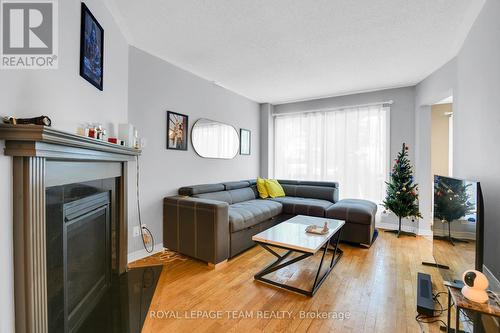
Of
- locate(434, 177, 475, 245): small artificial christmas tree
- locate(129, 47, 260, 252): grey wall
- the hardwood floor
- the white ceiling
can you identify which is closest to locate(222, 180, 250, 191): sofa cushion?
locate(129, 47, 260, 252): grey wall

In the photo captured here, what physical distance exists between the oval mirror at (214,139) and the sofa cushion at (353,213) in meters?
2.02

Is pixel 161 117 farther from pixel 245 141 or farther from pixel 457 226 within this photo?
pixel 457 226

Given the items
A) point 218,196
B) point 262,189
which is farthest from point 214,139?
point 262,189

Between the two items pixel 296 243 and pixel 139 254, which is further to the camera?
pixel 139 254

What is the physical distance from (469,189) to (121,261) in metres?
2.91

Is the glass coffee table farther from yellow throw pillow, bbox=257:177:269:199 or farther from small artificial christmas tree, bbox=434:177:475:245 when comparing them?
yellow throw pillow, bbox=257:177:269:199

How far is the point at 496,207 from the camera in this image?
1621 millimetres

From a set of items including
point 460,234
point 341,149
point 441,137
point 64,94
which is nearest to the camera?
point 64,94

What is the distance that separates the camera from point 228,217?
2709mm

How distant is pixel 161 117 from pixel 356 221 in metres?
3.02

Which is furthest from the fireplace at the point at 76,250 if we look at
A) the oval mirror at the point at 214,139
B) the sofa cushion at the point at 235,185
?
the sofa cushion at the point at 235,185

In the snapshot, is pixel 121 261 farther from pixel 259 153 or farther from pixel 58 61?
pixel 259 153

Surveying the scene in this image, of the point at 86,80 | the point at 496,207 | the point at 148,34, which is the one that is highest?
the point at 148,34

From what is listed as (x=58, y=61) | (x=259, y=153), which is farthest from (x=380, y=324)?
(x=259, y=153)
